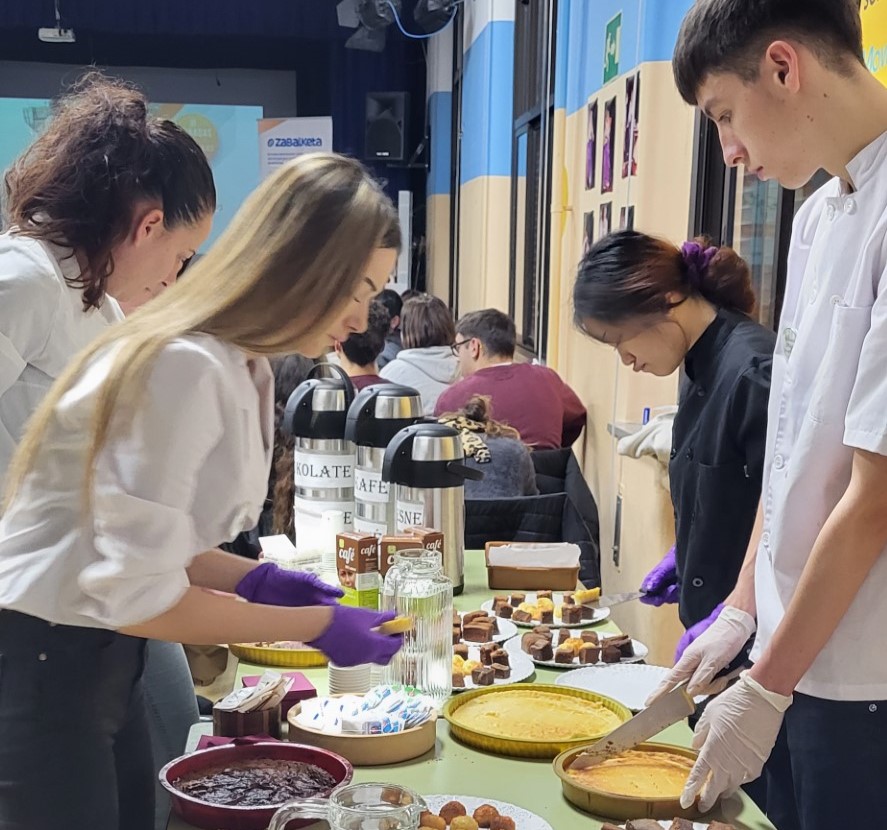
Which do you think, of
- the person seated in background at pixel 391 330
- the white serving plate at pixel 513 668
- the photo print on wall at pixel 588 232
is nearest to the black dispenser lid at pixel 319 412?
the white serving plate at pixel 513 668

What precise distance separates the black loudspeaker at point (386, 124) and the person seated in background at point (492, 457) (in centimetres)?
541

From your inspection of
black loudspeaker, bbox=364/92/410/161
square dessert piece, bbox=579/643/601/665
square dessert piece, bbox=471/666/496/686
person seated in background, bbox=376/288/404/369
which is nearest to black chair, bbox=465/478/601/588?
square dessert piece, bbox=579/643/601/665

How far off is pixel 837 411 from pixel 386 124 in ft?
23.7

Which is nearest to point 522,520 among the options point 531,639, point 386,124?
point 531,639

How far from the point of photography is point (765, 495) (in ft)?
4.58

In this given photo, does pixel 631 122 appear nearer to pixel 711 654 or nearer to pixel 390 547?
pixel 390 547

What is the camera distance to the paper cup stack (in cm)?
151

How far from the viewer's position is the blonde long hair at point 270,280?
3.73 feet

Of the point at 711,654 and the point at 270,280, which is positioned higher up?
the point at 270,280

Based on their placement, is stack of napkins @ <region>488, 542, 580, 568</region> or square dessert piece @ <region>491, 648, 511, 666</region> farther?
stack of napkins @ <region>488, 542, 580, 568</region>

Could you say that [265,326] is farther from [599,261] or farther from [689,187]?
[689,187]

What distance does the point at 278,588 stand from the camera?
1.43 meters

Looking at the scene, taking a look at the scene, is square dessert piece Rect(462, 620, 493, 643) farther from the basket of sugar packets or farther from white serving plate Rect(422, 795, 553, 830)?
white serving plate Rect(422, 795, 553, 830)

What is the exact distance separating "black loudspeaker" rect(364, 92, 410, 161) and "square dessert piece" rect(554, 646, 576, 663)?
6780 millimetres
